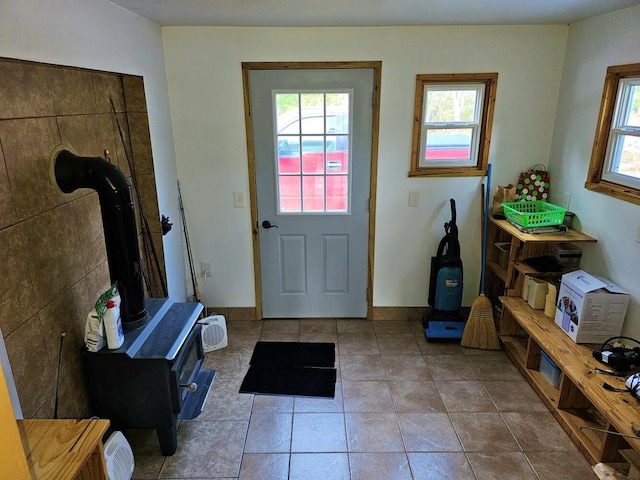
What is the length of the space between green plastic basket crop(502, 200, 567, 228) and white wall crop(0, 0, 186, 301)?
252 cm

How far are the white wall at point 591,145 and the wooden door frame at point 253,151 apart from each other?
134cm

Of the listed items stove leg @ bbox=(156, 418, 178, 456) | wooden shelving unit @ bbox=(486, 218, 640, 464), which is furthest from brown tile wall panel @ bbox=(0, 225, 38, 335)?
wooden shelving unit @ bbox=(486, 218, 640, 464)

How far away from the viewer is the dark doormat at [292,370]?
2822 mm

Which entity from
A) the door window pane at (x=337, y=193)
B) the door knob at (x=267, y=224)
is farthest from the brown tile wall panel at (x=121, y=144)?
the door window pane at (x=337, y=193)

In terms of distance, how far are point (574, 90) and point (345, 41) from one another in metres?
1.64

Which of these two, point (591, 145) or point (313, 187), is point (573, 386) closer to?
point (591, 145)

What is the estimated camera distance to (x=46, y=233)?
1883 mm

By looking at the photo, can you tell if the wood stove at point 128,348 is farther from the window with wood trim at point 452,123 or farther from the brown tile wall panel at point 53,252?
the window with wood trim at point 452,123

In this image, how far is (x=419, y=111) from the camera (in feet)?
10.6

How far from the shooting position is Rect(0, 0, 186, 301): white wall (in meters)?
1.62

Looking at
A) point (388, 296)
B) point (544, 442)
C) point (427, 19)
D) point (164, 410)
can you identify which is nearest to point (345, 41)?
point (427, 19)

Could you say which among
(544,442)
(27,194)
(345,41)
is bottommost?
(544,442)

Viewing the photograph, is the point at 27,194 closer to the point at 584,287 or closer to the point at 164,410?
the point at 164,410

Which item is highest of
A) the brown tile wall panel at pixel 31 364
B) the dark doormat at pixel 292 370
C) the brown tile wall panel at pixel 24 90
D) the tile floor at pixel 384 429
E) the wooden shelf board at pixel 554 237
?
the brown tile wall panel at pixel 24 90
